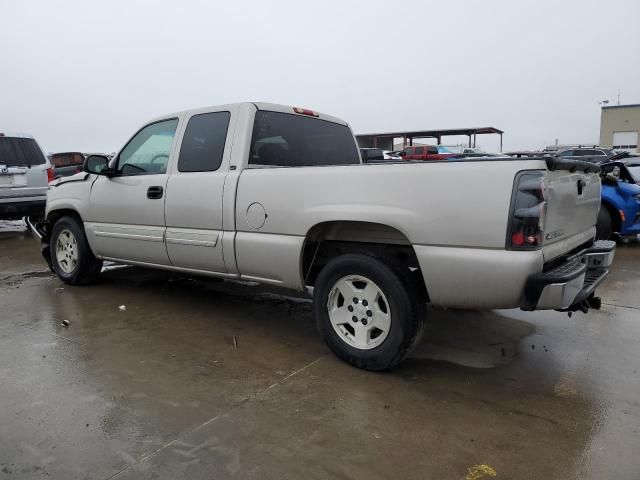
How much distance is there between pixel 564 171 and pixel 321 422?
2.11 meters

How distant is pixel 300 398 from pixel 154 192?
2510mm

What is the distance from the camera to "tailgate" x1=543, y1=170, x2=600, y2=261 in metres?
2.87

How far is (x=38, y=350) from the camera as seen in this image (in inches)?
149

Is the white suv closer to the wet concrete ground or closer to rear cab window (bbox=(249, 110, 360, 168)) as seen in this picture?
the wet concrete ground

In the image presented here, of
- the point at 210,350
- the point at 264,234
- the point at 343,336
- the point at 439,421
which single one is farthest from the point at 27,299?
the point at 439,421

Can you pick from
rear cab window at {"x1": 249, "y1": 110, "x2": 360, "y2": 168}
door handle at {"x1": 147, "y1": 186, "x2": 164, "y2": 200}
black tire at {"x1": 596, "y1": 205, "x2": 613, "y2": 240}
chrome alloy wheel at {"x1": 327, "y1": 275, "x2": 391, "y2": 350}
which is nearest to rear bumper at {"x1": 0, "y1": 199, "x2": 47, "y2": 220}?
door handle at {"x1": 147, "y1": 186, "x2": 164, "y2": 200}

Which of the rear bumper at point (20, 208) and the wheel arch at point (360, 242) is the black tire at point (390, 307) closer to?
the wheel arch at point (360, 242)

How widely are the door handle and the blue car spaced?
6608mm

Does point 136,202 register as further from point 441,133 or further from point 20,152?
point 441,133

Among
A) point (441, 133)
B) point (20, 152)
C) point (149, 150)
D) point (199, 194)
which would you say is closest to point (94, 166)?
point (149, 150)

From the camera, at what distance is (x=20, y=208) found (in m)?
8.73

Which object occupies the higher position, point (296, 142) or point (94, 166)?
point (296, 142)

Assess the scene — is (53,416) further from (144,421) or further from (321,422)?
(321,422)

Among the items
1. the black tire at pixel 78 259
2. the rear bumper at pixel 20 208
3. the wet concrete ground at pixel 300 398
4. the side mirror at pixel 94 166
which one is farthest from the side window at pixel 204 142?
the rear bumper at pixel 20 208
